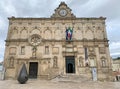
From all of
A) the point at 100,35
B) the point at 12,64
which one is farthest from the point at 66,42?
the point at 12,64

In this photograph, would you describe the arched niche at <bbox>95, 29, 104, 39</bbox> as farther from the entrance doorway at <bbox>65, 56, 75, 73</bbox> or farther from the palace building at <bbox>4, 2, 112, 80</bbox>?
the entrance doorway at <bbox>65, 56, 75, 73</bbox>

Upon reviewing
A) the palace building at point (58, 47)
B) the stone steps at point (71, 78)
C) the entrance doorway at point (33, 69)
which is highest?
the palace building at point (58, 47)

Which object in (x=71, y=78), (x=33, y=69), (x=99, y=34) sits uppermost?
(x=99, y=34)

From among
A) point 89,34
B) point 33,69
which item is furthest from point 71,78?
point 89,34

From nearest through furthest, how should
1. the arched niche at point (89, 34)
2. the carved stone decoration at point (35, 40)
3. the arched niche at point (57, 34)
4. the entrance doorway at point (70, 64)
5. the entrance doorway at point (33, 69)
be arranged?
the entrance doorway at point (33, 69)
the entrance doorway at point (70, 64)
the carved stone decoration at point (35, 40)
the arched niche at point (57, 34)
the arched niche at point (89, 34)

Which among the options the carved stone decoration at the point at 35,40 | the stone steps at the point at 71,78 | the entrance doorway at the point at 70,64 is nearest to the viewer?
the stone steps at the point at 71,78

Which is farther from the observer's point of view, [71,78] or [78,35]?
[78,35]

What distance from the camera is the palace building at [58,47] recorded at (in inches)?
920

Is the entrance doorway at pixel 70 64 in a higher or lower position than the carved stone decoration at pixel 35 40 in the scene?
lower

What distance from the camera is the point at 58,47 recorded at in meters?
24.5

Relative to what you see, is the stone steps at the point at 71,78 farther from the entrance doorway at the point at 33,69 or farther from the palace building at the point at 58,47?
the entrance doorway at the point at 33,69

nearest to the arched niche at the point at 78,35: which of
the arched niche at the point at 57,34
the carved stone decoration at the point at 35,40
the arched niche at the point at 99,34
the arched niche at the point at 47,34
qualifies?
the arched niche at the point at 57,34

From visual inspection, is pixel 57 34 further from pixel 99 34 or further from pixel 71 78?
pixel 71 78

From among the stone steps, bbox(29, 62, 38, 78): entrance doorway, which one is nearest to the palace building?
bbox(29, 62, 38, 78): entrance doorway
